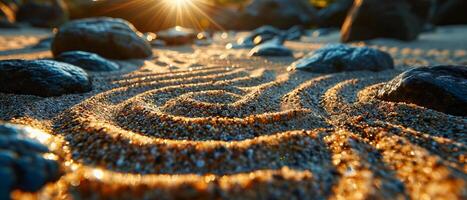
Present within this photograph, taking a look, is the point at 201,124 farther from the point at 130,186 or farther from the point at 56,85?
the point at 56,85

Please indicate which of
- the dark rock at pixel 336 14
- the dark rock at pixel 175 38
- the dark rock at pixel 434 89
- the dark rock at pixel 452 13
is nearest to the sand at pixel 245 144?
the dark rock at pixel 434 89

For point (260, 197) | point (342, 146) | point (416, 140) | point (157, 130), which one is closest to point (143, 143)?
point (157, 130)

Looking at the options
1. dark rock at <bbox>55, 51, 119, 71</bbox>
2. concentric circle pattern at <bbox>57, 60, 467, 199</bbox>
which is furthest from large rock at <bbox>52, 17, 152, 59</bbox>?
concentric circle pattern at <bbox>57, 60, 467, 199</bbox>

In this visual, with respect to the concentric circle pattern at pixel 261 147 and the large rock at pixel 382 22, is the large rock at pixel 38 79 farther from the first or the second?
the large rock at pixel 382 22

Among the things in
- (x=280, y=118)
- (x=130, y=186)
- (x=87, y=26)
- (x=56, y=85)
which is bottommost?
(x=130, y=186)

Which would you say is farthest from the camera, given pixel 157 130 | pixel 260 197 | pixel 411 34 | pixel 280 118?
pixel 411 34

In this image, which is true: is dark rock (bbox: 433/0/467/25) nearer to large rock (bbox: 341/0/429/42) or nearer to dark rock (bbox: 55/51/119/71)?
large rock (bbox: 341/0/429/42)
